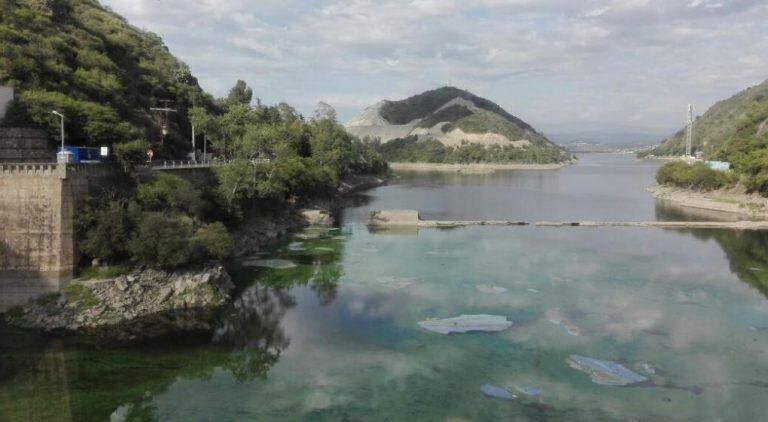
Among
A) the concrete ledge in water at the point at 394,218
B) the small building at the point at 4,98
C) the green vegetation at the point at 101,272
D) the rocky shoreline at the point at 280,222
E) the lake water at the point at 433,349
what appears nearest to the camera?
the lake water at the point at 433,349

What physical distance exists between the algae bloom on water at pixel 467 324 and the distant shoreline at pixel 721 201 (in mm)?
44386

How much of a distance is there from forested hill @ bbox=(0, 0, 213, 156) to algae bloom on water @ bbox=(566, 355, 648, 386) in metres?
29.2

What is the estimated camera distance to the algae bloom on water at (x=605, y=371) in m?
20.8

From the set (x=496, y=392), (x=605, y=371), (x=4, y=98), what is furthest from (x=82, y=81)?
(x=605, y=371)

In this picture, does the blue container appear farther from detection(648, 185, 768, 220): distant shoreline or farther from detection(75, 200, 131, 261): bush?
detection(648, 185, 768, 220): distant shoreline

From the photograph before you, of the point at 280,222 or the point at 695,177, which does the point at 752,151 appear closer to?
the point at 695,177

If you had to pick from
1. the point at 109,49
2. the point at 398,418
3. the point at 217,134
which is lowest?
the point at 398,418

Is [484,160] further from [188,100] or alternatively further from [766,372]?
[766,372]

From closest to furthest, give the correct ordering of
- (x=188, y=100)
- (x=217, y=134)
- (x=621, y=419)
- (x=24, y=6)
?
(x=621, y=419) → (x=24, y=6) → (x=217, y=134) → (x=188, y=100)

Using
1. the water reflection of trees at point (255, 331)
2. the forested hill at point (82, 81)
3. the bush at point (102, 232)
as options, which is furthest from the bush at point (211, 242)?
the forested hill at point (82, 81)

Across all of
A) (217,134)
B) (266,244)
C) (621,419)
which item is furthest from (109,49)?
(621,419)

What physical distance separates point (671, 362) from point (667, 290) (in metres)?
11.1

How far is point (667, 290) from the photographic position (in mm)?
32688

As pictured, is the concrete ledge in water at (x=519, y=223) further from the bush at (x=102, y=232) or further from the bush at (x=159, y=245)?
the bush at (x=102, y=232)
